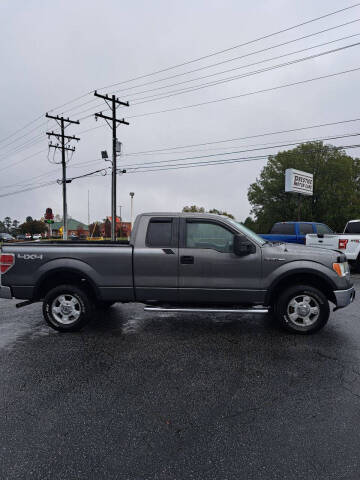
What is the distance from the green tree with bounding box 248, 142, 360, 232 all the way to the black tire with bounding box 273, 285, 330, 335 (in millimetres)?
36703

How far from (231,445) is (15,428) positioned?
1.73 metres

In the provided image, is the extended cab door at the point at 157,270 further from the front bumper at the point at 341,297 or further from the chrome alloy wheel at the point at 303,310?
the front bumper at the point at 341,297

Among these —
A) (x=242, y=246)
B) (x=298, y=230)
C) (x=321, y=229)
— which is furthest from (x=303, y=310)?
(x=321, y=229)

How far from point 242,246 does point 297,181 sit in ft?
78.2

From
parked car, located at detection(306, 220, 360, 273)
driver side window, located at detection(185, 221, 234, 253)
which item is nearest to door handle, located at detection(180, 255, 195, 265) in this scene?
driver side window, located at detection(185, 221, 234, 253)

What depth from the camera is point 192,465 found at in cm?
209

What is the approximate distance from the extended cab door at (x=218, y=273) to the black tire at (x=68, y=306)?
1.57 meters

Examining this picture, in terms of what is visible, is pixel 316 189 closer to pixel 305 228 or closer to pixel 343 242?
pixel 305 228

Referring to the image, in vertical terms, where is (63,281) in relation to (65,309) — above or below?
above

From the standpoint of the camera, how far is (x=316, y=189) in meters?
38.8

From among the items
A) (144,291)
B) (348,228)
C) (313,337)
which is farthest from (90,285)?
(348,228)

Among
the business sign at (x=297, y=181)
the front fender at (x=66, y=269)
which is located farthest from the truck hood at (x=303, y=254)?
the business sign at (x=297, y=181)

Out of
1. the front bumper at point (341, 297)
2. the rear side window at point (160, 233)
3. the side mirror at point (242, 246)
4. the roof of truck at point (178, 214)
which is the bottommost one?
the front bumper at point (341, 297)

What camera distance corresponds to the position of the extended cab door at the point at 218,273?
4.78 meters
